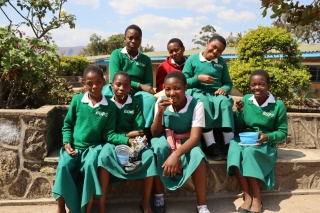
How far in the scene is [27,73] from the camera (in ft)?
12.5

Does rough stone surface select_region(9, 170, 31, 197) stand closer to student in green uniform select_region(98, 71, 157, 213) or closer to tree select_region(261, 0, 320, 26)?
student in green uniform select_region(98, 71, 157, 213)

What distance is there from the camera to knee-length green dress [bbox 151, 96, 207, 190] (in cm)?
292

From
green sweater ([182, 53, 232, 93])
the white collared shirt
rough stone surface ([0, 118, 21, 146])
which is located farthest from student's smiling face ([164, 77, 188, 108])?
rough stone surface ([0, 118, 21, 146])

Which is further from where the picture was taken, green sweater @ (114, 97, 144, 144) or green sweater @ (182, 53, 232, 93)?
green sweater @ (182, 53, 232, 93)

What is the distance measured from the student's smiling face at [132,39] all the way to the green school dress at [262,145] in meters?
1.39

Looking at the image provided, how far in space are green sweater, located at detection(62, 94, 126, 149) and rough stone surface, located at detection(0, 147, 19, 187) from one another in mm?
629

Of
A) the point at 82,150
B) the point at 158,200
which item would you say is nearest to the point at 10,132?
the point at 82,150

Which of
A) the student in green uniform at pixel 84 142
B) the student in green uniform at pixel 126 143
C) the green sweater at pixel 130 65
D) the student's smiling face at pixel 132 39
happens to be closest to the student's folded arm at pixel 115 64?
the green sweater at pixel 130 65

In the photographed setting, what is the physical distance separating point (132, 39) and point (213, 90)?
109 centimetres

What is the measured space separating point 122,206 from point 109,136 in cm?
72

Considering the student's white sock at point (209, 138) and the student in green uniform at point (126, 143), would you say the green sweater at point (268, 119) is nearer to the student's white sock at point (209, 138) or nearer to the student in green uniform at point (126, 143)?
the student's white sock at point (209, 138)

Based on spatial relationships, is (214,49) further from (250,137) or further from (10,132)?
(10,132)

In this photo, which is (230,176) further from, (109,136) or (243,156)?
(109,136)

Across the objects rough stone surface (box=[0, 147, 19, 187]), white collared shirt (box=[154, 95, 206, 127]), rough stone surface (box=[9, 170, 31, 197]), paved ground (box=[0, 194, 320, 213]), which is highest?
white collared shirt (box=[154, 95, 206, 127])
